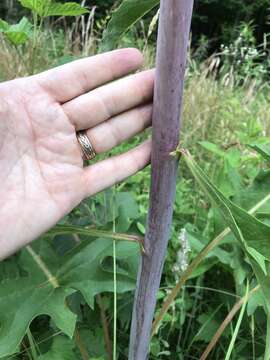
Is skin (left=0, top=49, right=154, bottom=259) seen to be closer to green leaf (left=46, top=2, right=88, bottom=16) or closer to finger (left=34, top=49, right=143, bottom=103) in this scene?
finger (left=34, top=49, right=143, bottom=103)

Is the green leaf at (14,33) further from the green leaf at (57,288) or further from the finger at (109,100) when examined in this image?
the green leaf at (57,288)

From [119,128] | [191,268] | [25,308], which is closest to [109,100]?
[119,128]

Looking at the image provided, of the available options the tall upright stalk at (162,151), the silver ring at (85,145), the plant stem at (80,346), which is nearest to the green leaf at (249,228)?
the tall upright stalk at (162,151)

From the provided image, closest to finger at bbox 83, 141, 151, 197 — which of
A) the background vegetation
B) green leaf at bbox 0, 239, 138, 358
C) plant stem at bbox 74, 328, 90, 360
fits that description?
the background vegetation

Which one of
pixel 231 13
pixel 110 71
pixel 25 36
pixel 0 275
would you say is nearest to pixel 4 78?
pixel 25 36

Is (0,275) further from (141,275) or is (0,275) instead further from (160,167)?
(160,167)
